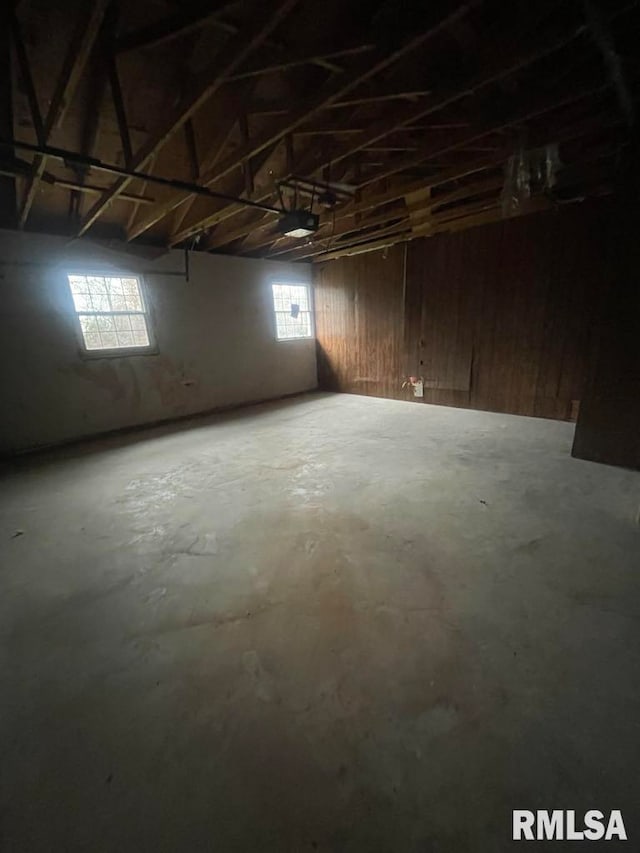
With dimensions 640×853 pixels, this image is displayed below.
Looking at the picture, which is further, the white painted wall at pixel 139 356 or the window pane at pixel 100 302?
the window pane at pixel 100 302

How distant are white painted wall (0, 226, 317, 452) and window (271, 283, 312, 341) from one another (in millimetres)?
173

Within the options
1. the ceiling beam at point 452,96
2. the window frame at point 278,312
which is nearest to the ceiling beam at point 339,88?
the ceiling beam at point 452,96

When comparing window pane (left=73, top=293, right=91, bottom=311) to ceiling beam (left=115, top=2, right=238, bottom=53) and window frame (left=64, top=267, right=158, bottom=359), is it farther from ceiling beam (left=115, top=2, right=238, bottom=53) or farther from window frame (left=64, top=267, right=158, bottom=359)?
ceiling beam (left=115, top=2, right=238, bottom=53)

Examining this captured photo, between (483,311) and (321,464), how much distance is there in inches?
131

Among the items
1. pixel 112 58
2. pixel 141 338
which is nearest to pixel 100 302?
pixel 141 338

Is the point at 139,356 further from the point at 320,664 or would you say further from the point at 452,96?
the point at 320,664

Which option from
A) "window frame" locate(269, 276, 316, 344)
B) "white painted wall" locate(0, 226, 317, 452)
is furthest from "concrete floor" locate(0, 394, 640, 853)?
"window frame" locate(269, 276, 316, 344)

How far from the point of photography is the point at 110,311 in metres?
4.45

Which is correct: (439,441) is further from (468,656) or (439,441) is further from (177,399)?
(177,399)

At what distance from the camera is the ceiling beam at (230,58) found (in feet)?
4.81

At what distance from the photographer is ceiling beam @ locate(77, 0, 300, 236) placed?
4.81 ft

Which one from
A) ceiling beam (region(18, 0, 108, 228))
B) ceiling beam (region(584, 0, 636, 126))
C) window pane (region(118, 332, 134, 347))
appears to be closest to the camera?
ceiling beam (region(18, 0, 108, 228))

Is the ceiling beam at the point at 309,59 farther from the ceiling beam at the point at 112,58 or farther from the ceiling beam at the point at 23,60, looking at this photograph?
the ceiling beam at the point at 23,60

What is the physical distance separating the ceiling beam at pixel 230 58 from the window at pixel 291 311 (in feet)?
13.2
